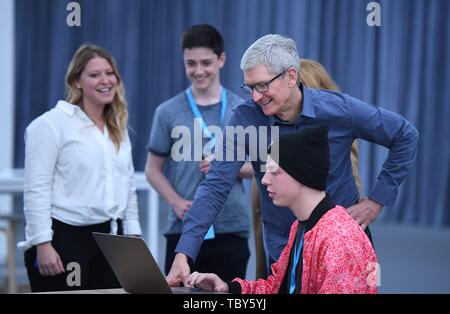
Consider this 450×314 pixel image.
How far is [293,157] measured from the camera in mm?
1976

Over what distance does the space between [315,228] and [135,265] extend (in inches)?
17.9

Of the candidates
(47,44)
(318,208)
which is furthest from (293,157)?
(47,44)

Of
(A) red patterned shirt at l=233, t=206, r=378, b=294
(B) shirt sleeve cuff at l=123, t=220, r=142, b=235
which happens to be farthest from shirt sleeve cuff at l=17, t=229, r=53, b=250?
(A) red patterned shirt at l=233, t=206, r=378, b=294

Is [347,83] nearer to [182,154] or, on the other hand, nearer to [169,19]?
[169,19]

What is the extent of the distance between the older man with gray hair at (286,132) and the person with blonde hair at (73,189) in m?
0.60

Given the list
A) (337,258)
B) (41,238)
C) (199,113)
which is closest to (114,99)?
(199,113)

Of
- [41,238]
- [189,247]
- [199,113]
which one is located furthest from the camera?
[199,113]

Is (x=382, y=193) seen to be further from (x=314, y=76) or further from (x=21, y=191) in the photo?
(x=21, y=191)

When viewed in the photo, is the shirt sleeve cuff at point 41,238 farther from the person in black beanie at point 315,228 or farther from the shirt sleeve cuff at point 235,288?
the person in black beanie at point 315,228

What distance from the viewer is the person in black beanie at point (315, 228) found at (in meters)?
1.87

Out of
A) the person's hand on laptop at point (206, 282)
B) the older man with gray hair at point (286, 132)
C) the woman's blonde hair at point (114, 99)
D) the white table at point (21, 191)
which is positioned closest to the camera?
the person's hand on laptop at point (206, 282)

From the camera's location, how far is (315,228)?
196 cm
